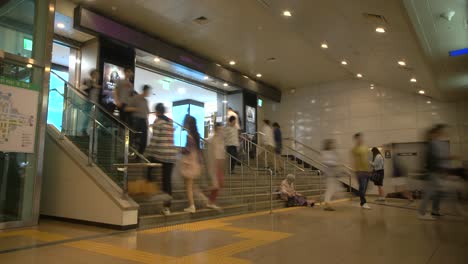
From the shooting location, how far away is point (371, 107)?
1434 cm

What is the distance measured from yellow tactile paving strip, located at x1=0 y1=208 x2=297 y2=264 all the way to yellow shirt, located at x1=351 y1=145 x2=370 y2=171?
370 cm

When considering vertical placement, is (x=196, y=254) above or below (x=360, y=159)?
below

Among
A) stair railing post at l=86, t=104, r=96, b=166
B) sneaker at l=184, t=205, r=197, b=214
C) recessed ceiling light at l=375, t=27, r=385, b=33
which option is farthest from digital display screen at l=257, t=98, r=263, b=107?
sneaker at l=184, t=205, r=197, b=214

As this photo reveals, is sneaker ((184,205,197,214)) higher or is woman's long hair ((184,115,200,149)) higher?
woman's long hair ((184,115,200,149))

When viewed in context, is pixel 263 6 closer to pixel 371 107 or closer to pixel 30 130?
pixel 30 130

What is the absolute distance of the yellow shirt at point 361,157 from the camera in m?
7.86

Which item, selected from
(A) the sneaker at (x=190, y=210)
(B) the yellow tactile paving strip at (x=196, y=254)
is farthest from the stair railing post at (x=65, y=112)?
(A) the sneaker at (x=190, y=210)

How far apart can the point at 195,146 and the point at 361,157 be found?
4123 mm

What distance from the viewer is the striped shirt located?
5.62 meters

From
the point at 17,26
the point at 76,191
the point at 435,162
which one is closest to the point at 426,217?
the point at 435,162

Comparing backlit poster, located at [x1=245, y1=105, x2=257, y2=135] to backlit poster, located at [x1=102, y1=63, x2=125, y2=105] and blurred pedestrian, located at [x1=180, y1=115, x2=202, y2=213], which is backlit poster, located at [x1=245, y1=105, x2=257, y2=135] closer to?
backlit poster, located at [x1=102, y1=63, x2=125, y2=105]

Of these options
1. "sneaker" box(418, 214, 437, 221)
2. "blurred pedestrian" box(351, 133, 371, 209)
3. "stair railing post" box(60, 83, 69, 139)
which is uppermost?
"stair railing post" box(60, 83, 69, 139)

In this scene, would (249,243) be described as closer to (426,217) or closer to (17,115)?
(426,217)

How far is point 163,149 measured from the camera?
18.5 feet
